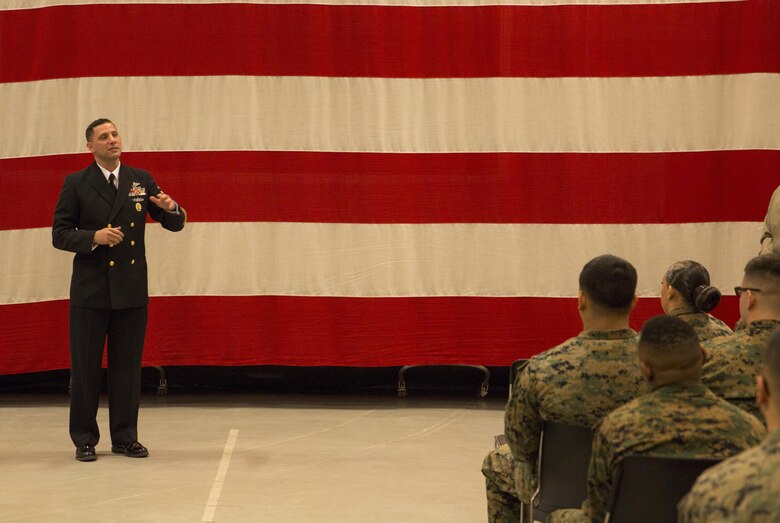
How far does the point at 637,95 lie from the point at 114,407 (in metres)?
3.02

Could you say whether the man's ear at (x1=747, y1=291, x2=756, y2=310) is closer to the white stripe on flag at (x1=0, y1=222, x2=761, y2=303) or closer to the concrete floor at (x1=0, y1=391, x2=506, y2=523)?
the concrete floor at (x1=0, y1=391, x2=506, y2=523)

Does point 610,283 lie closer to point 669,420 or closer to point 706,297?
point 669,420

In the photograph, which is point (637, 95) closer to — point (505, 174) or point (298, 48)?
point (505, 174)

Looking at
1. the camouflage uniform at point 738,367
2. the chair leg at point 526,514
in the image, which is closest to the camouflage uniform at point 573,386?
the chair leg at point 526,514

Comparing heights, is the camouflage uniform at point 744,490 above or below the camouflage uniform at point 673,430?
above

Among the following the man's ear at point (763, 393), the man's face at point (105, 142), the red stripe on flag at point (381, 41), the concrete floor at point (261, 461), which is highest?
the red stripe on flag at point (381, 41)

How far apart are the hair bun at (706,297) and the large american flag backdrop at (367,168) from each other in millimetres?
2268

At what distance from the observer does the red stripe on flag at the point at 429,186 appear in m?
5.47

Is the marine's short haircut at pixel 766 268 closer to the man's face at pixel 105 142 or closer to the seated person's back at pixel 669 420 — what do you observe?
the seated person's back at pixel 669 420

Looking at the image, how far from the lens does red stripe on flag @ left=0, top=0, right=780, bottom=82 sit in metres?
5.47

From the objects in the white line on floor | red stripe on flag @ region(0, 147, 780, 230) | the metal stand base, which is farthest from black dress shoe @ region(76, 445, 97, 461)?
the metal stand base

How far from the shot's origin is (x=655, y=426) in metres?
1.90

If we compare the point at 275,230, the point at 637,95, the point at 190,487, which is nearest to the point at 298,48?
the point at 275,230

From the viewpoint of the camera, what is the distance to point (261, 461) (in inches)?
175
